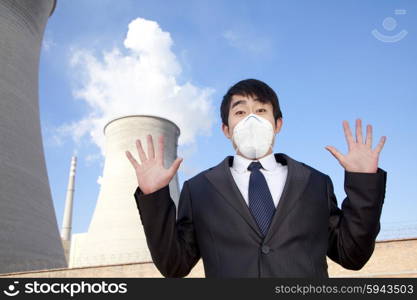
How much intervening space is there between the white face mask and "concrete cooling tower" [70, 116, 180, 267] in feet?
47.4

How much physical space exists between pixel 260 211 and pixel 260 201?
0.13 ft

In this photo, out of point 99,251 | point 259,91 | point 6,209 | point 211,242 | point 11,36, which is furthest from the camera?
point 99,251

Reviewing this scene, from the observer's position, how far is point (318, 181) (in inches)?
63.4

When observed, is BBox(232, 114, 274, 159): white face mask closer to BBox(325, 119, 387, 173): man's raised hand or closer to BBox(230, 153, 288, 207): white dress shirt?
BBox(230, 153, 288, 207): white dress shirt

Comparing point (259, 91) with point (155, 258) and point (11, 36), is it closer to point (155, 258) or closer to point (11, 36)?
point (155, 258)

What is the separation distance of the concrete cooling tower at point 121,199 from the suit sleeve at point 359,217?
14.6 metres

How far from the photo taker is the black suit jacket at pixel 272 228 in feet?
4.59

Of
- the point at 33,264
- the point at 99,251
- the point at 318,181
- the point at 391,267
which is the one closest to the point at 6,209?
the point at 33,264

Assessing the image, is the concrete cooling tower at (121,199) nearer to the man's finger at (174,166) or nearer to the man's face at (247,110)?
the man's face at (247,110)

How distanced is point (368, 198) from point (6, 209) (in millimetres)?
9971

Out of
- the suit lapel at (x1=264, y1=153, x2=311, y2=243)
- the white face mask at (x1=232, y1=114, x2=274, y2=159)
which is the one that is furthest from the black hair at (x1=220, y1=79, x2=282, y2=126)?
the suit lapel at (x1=264, y1=153, x2=311, y2=243)

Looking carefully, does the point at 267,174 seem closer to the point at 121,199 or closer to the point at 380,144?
the point at 380,144

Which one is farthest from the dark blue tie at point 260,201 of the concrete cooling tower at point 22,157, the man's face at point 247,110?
the concrete cooling tower at point 22,157

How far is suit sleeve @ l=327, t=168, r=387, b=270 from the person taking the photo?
4.62ft
